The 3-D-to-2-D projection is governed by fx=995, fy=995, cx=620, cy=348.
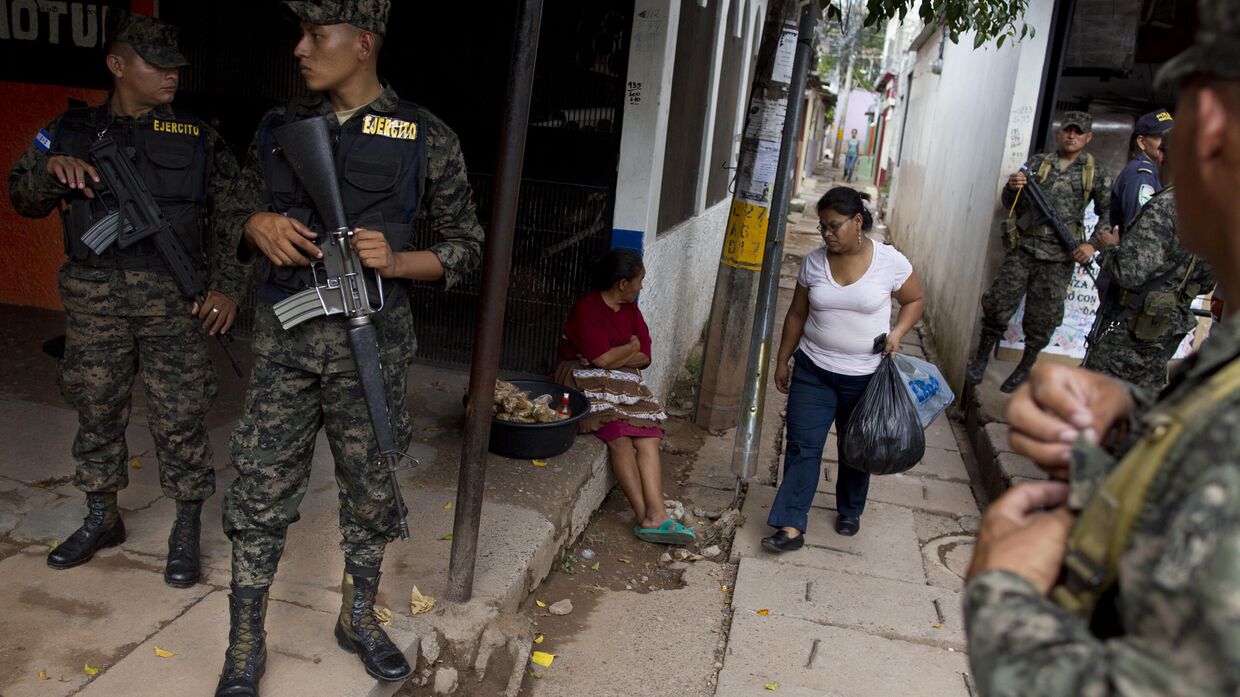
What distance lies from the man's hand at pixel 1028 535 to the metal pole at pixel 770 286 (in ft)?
13.7

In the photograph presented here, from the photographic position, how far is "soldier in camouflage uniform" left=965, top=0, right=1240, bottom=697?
3.21 feet

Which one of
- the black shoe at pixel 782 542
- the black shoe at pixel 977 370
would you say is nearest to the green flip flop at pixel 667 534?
the black shoe at pixel 782 542

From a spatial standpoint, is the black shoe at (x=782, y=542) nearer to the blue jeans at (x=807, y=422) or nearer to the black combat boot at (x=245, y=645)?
the blue jeans at (x=807, y=422)

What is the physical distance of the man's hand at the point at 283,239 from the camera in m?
2.64

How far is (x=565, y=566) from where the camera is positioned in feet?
14.8

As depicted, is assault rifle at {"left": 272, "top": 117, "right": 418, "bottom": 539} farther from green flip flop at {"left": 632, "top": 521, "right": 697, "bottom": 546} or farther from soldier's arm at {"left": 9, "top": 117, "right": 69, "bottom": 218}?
green flip flop at {"left": 632, "top": 521, "right": 697, "bottom": 546}

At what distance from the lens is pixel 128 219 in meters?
3.22

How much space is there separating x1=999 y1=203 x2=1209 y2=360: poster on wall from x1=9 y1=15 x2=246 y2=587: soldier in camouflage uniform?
5.76 metres

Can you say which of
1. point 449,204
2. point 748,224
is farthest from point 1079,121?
point 449,204

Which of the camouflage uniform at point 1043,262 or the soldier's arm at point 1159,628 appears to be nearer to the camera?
the soldier's arm at point 1159,628

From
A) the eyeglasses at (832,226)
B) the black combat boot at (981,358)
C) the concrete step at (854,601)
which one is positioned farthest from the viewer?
the black combat boot at (981,358)

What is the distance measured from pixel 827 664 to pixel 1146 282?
254 cm

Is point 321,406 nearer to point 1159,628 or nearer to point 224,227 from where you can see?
point 224,227

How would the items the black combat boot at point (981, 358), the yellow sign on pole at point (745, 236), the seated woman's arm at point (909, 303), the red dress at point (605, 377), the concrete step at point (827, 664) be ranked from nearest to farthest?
the concrete step at point (827, 664) → the seated woman's arm at point (909, 303) → the red dress at point (605, 377) → the yellow sign on pole at point (745, 236) → the black combat boot at point (981, 358)
